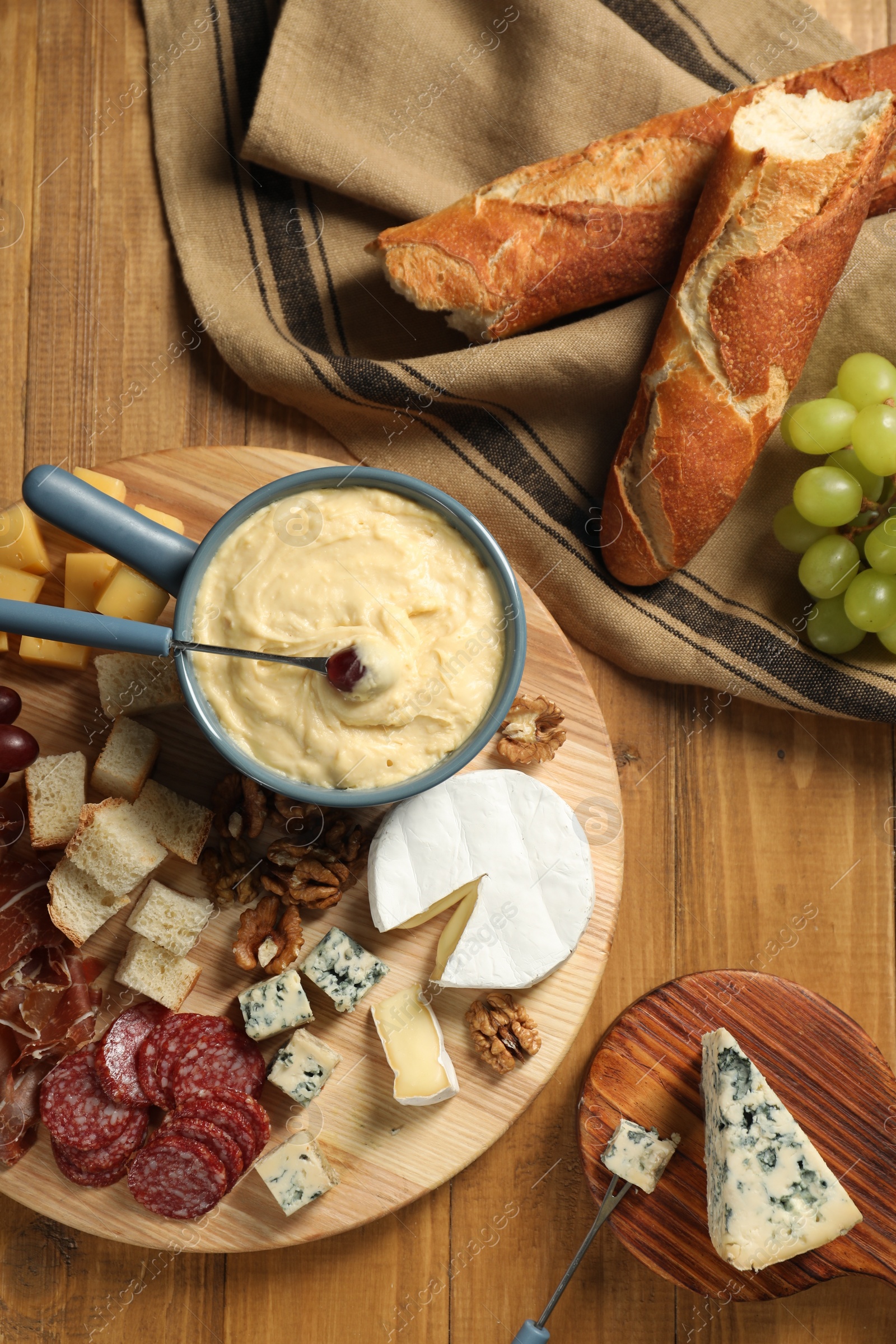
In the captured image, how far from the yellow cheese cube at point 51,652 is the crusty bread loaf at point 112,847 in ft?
0.84

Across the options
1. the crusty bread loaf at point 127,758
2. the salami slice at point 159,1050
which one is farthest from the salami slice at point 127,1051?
the crusty bread loaf at point 127,758

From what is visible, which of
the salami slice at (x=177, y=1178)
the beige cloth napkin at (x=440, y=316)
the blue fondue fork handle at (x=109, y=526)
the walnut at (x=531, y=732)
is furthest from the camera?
the beige cloth napkin at (x=440, y=316)

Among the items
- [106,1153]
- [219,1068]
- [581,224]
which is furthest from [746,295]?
[106,1153]

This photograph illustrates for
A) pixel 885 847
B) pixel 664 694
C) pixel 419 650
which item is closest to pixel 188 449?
pixel 419 650

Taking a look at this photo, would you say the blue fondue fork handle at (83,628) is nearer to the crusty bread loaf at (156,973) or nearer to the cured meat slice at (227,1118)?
the crusty bread loaf at (156,973)

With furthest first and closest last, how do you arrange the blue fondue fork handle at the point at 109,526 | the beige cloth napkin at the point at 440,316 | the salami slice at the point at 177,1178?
1. the beige cloth napkin at the point at 440,316
2. the salami slice at the point at 177,1178
3. the blue fondue fork handle at the point at 109,526

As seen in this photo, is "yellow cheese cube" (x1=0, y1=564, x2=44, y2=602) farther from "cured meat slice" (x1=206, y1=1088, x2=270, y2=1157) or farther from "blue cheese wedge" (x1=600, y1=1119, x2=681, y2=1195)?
"blue cheese wedge" (x1=600, y1=1119, x2=681, y2=1195)

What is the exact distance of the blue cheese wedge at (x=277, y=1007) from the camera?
160 centimetres

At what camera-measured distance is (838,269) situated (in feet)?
5.59

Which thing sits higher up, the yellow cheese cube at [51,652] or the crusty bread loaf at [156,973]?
the yellow cheese cube at [51,652]

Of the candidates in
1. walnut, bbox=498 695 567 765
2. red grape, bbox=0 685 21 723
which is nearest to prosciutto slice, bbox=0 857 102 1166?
red grape, bbox=0 685 21 723

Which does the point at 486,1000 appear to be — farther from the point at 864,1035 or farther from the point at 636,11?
the point at 636,11

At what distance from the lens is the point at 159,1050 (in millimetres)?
1613

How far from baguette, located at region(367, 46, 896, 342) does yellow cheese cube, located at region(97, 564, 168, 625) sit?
71cm
